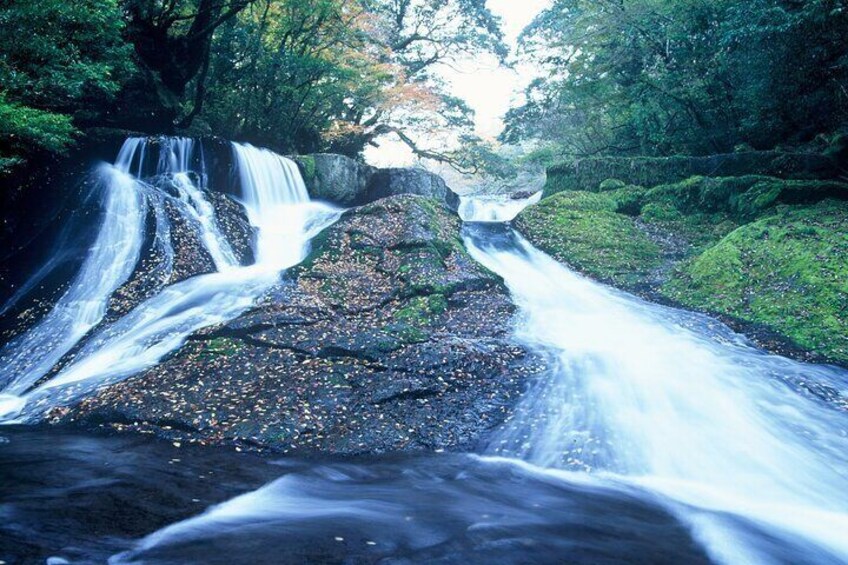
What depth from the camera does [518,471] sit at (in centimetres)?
476

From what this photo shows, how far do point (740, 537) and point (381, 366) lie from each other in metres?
4.10

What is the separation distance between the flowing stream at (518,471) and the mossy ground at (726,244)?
897 millimetres

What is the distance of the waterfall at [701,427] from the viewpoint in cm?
415

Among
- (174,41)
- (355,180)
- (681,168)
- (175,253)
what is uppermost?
(174,41)

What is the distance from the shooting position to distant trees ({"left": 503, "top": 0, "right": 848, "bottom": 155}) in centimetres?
1032

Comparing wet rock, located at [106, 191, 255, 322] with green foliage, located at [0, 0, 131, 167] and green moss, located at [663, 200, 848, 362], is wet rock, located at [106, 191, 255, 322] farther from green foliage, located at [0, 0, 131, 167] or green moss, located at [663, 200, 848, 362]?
green moss, located at [663, 200, 848, 362]

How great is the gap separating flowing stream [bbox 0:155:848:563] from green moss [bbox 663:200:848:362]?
707 millimetres

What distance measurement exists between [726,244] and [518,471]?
7.97 meters

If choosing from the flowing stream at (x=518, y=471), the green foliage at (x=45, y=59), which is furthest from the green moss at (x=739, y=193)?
the green foliage at (x=45, y=59)

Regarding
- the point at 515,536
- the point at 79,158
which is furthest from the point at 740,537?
the point at 79,158

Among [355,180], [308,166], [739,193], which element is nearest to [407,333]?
[739,193]

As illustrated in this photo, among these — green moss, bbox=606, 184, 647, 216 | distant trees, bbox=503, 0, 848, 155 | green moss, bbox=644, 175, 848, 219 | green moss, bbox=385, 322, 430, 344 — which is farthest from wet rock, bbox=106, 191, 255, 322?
distant trees, bbox=503, 0, 848, 155

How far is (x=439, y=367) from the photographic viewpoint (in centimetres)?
627

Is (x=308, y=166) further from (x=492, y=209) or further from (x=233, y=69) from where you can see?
(x=492, y=209)
